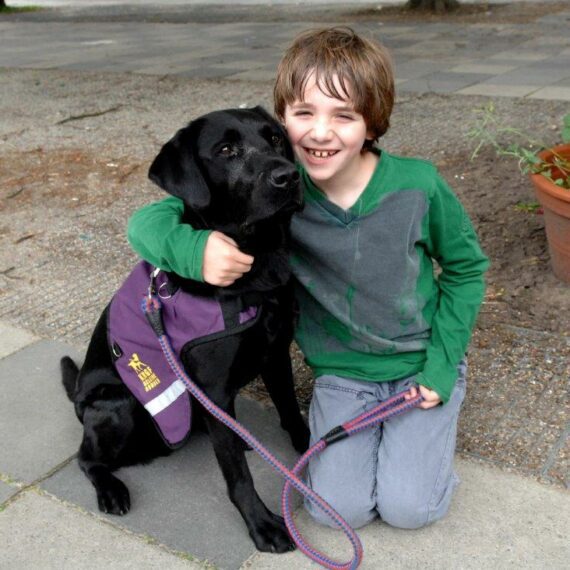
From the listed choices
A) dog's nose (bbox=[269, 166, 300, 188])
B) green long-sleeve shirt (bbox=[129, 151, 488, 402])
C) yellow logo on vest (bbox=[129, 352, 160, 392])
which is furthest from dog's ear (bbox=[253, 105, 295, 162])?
yellow logo on vest (bbox=[129, 352, 160, 392])

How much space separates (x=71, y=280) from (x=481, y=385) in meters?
2.43

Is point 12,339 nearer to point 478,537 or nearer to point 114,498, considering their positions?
point 114,498

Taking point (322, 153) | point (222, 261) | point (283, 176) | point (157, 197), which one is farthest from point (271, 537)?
point (157, 197)

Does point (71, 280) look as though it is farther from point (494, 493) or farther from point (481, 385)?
point (494, 493)

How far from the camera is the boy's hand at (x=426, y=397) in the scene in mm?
2645

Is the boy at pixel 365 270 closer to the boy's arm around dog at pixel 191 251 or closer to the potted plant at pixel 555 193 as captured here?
the boy's arm around dog at pixel 191 251

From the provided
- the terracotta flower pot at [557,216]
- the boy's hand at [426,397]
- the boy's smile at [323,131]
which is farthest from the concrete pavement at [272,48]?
the boy's hand at [426,397]

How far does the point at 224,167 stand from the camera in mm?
2340

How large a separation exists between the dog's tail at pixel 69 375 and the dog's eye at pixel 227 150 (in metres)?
1.38

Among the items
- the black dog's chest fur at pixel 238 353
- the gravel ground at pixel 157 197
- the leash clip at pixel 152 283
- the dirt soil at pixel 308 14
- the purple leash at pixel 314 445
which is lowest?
the dirt soil at pixel 308 14

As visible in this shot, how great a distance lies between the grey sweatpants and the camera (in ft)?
8.25

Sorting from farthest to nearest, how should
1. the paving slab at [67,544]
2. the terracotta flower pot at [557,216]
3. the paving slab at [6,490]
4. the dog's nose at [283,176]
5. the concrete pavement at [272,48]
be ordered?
the concrete pavement at [272,48] < the terracotta flower pot at [557,216] < the paving slab at [6,490] < the paving slab at [67,544] < the dog's nose at [283,176]

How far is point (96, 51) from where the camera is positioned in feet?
40.6

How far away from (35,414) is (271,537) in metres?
1.28
